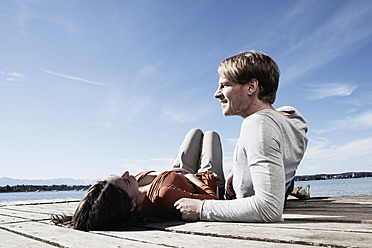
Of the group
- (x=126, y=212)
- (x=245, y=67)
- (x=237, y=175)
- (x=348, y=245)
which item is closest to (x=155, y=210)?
(x=126, y=212)

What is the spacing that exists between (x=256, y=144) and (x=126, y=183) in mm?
1036

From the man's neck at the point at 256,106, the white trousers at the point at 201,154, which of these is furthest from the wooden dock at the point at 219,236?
the white trousers at the point at 201,154

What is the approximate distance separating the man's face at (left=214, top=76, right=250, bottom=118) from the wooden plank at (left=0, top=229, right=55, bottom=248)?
1450 mm

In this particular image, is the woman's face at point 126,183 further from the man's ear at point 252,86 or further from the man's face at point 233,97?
the man's ear at point 252,86

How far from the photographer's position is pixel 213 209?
6.23 ft

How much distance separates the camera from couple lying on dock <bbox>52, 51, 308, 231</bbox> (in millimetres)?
1713

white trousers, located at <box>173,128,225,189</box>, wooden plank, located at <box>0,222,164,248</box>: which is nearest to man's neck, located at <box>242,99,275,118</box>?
wooden plank, located at <box>0,222,164,248</box>

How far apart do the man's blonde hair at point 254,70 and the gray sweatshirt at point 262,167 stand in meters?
0.32

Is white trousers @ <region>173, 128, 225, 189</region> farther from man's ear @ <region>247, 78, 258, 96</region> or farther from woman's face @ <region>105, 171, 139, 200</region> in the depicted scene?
man's ear @ <region>247, 78, 258, 96</region>

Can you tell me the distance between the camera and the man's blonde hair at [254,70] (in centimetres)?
209

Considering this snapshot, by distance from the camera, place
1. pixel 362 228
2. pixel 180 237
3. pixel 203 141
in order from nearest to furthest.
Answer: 1. pixel 362 228
2. pixel 180 237
3. pixel 203 141

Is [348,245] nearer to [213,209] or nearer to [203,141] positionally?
[213,209]

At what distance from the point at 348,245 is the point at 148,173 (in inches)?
74.6

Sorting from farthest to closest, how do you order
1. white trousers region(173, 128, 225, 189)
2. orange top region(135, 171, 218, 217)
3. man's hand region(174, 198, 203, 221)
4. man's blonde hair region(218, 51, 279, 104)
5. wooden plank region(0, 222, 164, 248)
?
white trousers region(173, 128, 225, 189)
orange top region(135, 171, 218, 217)
man's blonde hair region(218, 51, 279, 104)
man's hand region(174, 198, 203, 221)
wooden plank region(0, 222, 164, 248)
